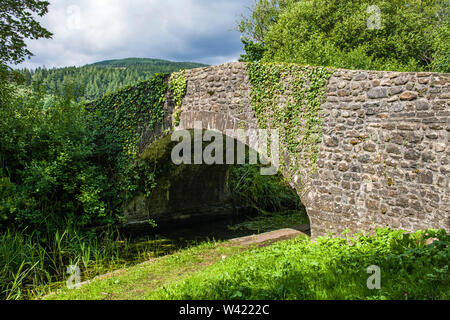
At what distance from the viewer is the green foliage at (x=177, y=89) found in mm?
7879

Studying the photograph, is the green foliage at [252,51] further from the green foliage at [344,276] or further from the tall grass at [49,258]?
the green foliage at [344,276]

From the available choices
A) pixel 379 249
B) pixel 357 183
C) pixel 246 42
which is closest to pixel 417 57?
pixel 246 42

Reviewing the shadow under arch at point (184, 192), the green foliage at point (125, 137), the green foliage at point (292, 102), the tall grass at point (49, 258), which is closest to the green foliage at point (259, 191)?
the shadow under arch at point (184, 192)

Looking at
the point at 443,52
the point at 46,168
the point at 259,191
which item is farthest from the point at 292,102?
the point at 443,52

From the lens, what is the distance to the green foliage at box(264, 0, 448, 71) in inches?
542

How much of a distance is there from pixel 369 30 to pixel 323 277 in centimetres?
1363

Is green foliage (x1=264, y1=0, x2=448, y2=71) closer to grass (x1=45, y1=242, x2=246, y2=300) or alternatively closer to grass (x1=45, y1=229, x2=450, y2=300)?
grass (x1=45, y1=242, x2=246, y2=300)

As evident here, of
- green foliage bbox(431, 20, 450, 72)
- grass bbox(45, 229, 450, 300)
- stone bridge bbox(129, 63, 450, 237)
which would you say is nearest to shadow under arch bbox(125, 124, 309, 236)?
stone bridge bbox(129, 63, 450, 237)

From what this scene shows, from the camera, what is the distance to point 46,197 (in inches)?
297

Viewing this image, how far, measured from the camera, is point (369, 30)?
13.9 metres

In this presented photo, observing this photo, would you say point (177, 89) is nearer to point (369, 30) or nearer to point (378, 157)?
point (378, 157)

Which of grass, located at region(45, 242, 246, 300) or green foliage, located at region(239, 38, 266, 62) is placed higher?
green foliage, located at region(239, 38, 266, 62)

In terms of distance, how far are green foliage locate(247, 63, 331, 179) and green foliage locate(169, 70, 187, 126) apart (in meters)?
1.96

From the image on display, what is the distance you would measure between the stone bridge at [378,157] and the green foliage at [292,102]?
0.10 metres
